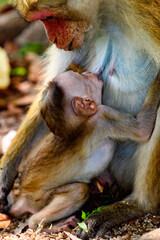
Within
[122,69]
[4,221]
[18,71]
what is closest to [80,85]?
[122,69]

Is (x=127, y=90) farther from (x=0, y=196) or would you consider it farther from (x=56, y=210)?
(x=0, y=196)

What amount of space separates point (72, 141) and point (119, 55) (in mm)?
945

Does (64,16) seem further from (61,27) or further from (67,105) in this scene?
(67,105)

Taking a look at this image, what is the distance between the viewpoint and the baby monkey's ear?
425cm

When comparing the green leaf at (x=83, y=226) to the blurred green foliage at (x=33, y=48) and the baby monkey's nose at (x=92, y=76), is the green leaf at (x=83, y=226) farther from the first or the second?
the blurred green foliage at (x=33, y=48)

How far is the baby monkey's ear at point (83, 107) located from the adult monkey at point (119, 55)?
Answer: 348 millimetres

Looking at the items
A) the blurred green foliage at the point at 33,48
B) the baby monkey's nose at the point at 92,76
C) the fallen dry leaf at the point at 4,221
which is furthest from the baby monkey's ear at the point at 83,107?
the blurred green foliage at the point at 33,48

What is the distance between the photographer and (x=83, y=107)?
4262 millimetres

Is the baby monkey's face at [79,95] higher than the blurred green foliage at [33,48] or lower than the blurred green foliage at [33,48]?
higher

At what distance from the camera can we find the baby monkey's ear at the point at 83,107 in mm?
4250

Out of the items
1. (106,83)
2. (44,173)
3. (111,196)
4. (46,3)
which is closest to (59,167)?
(44,173)

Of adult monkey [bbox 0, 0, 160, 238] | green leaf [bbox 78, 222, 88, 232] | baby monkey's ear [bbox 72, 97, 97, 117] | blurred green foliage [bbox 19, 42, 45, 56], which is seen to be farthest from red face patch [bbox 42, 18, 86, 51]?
blurred green foliage [bbox 19, 42, 45, 56]

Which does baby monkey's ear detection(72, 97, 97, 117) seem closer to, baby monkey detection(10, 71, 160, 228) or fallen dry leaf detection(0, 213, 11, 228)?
baby monkey detection(10, 71, 160, 228)

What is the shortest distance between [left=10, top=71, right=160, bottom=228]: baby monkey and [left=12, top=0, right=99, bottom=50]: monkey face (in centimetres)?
42
